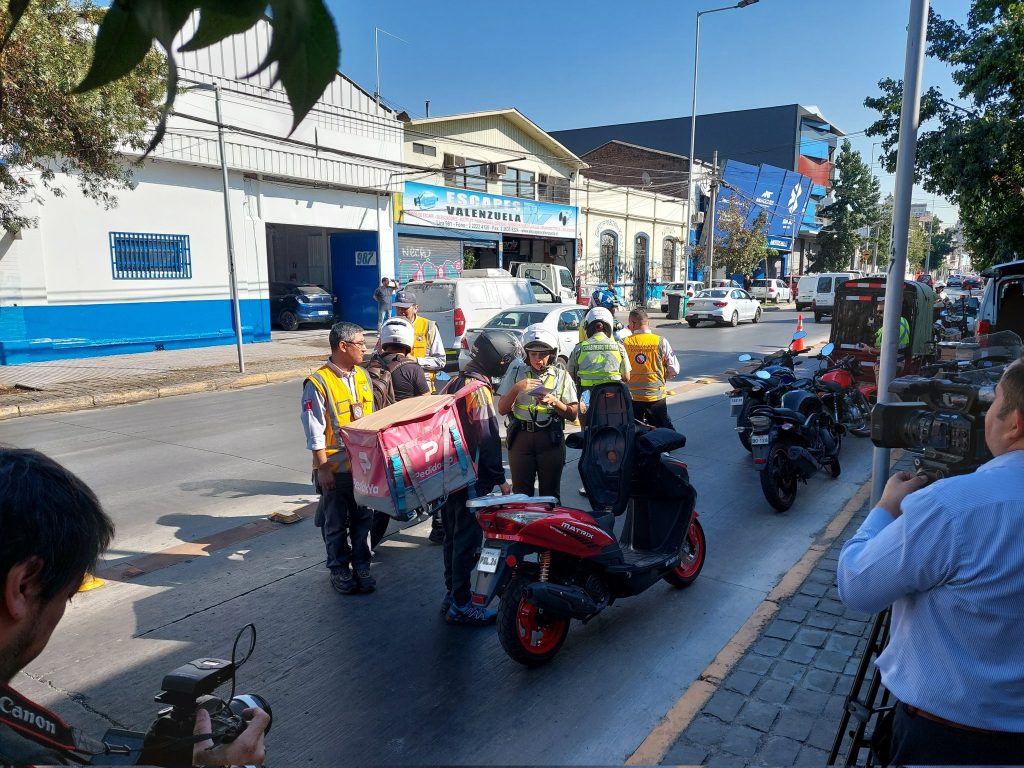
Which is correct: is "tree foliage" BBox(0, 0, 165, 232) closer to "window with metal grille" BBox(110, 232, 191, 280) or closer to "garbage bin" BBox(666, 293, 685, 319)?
"window with metal grille" BBox(110, 232, 191, 280)

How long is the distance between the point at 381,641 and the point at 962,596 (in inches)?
127

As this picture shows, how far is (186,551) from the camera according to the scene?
17.9 ft

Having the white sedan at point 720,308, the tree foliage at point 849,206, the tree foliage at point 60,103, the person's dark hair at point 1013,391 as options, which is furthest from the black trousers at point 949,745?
the tree foliage at point 849,206

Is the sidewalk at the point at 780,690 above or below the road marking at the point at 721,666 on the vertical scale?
above

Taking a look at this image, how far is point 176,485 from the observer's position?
7.05 meters

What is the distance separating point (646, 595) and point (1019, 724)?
3155 millimetres

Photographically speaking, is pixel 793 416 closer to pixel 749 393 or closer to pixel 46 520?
pixel 749 393

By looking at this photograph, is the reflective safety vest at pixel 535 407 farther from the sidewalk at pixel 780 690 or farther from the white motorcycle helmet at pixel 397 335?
the sidewalk at pixel 780 690

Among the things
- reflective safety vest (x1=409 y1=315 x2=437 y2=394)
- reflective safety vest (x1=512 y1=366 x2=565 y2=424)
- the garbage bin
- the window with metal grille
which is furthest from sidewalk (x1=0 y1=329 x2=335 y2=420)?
the garbage bin

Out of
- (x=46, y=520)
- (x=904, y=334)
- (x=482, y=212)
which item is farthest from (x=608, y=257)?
(x=46, y=520)

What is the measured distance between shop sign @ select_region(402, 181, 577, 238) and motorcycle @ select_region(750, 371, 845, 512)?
58.5 feet

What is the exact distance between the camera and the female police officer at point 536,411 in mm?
5191

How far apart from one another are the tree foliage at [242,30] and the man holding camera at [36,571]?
0.82m

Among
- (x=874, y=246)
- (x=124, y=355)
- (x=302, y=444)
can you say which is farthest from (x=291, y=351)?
(x=874, y=246)
